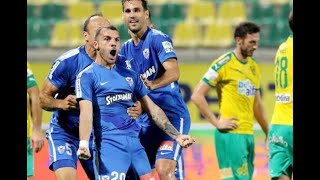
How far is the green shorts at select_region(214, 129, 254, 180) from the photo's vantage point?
10.4m

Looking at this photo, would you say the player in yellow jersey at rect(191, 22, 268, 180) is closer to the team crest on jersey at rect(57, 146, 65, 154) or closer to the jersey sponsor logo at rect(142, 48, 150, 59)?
the jersey sponsor logo at rect(142, 48, 150, 59)

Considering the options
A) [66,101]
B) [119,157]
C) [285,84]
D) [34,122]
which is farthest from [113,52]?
[34,122]

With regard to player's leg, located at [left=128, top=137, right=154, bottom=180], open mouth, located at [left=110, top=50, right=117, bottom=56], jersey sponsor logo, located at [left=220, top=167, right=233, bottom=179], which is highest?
open mouth, located at [left=110, top=50, right=117, bottom=56]

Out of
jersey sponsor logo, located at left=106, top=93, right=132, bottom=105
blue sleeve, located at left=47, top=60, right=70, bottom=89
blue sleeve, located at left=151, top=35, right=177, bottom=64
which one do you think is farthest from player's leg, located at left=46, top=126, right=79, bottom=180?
blue sleeve, located at left=151, top=35, right=177, bottom=64

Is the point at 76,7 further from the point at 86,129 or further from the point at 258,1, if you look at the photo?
the point at 86,129

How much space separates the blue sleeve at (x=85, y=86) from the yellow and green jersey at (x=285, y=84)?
2.29 meters

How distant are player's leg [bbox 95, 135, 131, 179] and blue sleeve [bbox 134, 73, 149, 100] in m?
0.51

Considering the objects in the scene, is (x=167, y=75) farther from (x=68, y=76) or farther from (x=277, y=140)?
(x=277, y=140)

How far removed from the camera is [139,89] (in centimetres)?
789

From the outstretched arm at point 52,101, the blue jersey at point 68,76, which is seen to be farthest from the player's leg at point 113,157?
the blue jersey at point 68,76

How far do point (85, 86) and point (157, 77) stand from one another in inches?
59.3

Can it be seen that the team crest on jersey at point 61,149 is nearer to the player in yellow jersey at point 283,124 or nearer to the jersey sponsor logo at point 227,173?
the player in yellow jersey at point 283,124

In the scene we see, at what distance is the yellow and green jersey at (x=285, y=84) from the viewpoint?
8.95 meters
